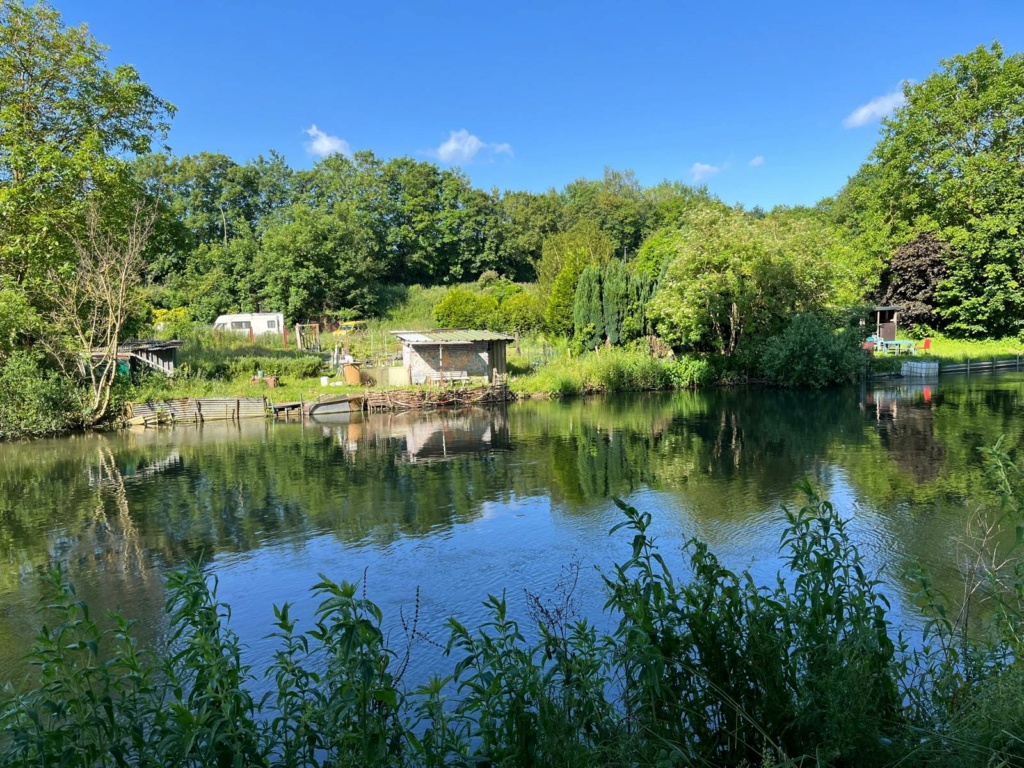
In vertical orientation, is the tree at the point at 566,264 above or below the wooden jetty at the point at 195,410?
above

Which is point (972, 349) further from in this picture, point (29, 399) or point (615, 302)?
point (29, 399)

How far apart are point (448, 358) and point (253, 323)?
53.4 feet

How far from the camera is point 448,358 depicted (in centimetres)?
3431

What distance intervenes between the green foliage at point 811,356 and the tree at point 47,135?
2929cm

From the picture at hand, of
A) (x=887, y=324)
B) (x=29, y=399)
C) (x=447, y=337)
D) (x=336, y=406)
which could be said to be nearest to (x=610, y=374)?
(x=447, y=337)

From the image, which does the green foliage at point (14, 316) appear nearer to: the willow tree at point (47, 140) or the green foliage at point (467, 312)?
the willow tree at point (47, 140)

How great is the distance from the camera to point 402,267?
6234cm

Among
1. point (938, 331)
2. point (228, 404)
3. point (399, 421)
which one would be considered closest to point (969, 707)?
point (399, 421)

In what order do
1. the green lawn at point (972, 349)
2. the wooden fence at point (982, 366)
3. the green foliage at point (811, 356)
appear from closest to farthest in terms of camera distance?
the green foliage at point (811, 356) → the wooden fence at point (982, 366) → the green lawn at point (972, 349)

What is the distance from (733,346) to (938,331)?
1909 cm

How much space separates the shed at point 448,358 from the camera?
34.0 meters

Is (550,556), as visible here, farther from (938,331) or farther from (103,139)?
(938,331)

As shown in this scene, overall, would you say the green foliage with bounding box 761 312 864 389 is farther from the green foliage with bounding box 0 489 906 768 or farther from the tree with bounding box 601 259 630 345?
the green foliage with bounding box 0 489 906 768

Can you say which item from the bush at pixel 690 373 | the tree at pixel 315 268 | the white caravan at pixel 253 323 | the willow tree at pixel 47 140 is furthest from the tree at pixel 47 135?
the bush at pixel 690 373
